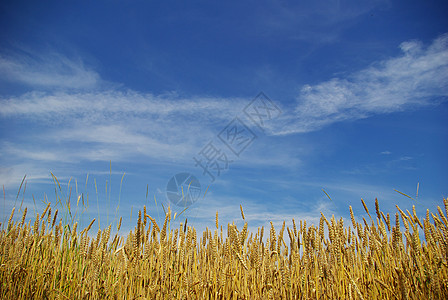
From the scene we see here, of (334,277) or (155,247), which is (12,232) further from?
(334,277)

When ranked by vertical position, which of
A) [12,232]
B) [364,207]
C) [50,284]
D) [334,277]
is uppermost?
[364,207]

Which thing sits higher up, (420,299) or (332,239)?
(332,239)

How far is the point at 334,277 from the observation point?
8.85ft

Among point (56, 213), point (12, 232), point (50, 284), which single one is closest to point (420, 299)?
point (50, 284)

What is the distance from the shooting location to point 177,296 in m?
2.64

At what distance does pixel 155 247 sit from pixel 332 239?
1.71 metres

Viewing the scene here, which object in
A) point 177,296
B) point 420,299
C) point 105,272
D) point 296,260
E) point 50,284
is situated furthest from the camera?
point 105,272

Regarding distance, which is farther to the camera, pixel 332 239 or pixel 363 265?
pixel 363 265

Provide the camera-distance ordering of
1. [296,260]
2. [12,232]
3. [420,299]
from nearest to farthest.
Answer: [420,299]
[296,260]
[12,232]

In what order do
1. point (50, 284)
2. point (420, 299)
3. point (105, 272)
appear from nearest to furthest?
point (420, 299) < point (50, 284) < point (105, 272)

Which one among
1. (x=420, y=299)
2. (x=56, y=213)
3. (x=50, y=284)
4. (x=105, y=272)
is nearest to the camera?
(x=420, y=299)

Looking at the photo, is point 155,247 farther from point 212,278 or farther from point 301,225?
point 301,225

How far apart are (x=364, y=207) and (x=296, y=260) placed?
851 millimetres

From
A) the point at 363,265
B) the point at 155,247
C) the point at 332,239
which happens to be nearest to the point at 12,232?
the point at 155,247
